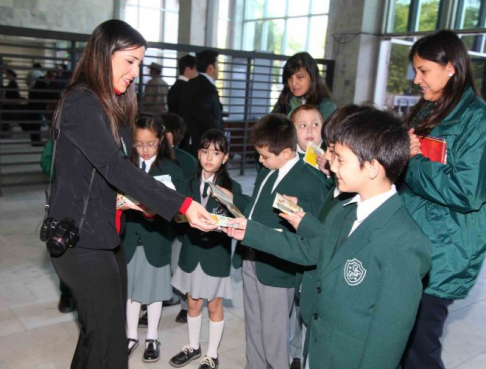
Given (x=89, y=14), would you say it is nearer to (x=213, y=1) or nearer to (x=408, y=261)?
(x=213, y=1)

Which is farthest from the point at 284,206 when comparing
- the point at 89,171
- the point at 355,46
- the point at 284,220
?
the point at 355,46

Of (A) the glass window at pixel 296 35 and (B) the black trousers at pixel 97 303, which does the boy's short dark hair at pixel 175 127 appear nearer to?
(B) the black trousers at pixel 97 303

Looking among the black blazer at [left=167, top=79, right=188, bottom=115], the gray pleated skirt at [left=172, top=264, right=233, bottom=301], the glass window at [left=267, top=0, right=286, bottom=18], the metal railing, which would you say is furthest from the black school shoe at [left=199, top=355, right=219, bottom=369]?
the glass window at [left=267, top=0, right=286, bottom=18]

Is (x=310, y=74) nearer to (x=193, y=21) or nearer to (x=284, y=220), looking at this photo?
(x=284, y=220)

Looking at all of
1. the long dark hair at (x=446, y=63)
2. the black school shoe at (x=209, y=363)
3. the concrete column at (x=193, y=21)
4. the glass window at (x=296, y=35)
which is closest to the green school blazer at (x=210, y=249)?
the black school shoe at (x=209, y=363)

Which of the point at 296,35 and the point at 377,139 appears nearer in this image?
the point at 377,139

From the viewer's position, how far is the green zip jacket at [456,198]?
217 cm

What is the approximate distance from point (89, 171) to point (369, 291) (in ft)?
4.01

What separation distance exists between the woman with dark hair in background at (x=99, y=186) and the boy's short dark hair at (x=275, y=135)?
80 cm

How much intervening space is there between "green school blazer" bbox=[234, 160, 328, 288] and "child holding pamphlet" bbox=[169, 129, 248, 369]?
0.38 m

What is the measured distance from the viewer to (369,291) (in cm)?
174

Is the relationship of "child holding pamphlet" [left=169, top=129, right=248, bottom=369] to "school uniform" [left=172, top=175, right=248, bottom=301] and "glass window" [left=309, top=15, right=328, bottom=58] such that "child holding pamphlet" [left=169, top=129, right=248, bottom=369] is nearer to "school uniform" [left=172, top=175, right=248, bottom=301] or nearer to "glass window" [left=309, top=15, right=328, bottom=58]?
"school uniform" [left=172, top=175, right=248, bottom=301]

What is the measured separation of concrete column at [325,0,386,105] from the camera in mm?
11453

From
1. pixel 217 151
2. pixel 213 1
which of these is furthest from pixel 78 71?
pixel 213 1
